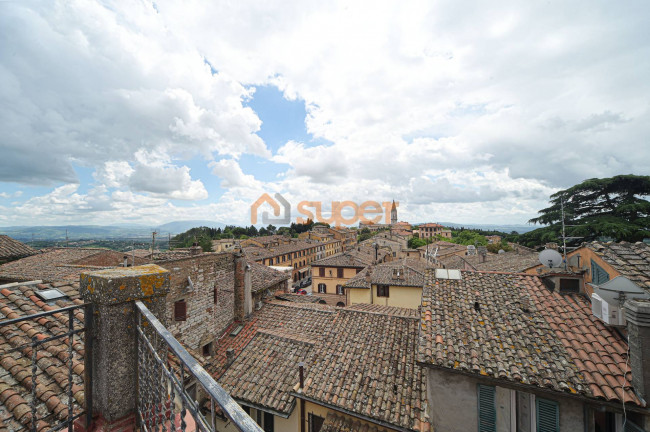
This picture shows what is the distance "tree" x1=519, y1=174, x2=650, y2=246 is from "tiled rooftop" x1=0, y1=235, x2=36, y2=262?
36162mm

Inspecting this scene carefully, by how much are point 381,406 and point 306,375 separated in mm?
2640

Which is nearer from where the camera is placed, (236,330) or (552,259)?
(552,259)

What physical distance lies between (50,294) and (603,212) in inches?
1460

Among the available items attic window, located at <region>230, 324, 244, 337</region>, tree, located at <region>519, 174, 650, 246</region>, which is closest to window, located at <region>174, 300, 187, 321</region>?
attic window, located at <region>230, 324, 244, 337</region>

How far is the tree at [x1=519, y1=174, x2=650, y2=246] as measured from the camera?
20797mm

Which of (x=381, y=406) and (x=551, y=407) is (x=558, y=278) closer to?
(x=551, y=407)

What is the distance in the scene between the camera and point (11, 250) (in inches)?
597

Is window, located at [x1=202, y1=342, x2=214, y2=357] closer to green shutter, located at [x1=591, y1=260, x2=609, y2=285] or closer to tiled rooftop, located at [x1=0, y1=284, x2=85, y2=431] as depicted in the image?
tiled rooftop, located at [x1=0, y1=284, x2=85, y2=431]

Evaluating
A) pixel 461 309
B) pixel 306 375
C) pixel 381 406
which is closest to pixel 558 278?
pixel 461 309

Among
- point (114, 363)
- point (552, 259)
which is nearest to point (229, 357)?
point (114, 363)

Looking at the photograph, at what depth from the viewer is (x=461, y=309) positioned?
7.10 metres

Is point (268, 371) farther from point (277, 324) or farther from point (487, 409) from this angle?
point (487, 409)

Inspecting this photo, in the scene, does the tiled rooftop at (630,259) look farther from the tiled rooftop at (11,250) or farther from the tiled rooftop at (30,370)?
the tiled rooftop at (11,250)

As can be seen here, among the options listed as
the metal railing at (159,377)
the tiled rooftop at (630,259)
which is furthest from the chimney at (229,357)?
the tiled rooftop at (630,259)
